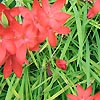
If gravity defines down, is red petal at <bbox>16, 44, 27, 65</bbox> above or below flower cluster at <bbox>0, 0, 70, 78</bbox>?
below

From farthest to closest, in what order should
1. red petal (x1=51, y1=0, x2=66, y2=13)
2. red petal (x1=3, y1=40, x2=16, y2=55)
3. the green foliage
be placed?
the green foliage < red petal (x1=51, y1=0, x2=66, y2=13) < red petal (x1=3, y1=40, x2=16, y2=55)

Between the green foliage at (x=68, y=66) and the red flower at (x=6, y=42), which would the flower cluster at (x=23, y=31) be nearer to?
the red flower at (x=6, y=42)

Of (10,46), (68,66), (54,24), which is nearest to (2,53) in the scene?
(10,46)

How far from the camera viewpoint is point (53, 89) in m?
1.36

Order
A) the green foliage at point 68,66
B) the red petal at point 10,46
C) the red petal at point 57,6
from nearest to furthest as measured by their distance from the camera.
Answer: the red petal at point 10,46 → the red petal at point 57,6 → the green foliage at point 68,66

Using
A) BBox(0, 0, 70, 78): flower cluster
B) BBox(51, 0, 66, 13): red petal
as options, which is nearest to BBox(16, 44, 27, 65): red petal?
BBox(0, 0, 70, 78): flower cluster

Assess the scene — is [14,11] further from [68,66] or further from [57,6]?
[68,66]

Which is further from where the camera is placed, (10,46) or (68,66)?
(68,66)

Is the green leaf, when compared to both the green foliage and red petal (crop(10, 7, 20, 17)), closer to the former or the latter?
red petal (crop(10, 7, 20, 17))

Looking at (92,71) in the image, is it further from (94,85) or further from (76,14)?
(76,14)

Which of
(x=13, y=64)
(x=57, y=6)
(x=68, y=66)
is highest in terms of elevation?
(x=57, y=6)

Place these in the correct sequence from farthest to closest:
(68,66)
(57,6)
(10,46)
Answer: (68,66) < (57,6) < (10,46)

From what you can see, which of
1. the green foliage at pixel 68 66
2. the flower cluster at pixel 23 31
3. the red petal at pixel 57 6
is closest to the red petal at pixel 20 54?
the flower cluster at pixel 23 31

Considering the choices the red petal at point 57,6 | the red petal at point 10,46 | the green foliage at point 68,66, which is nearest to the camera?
the red petal at point 10,46
